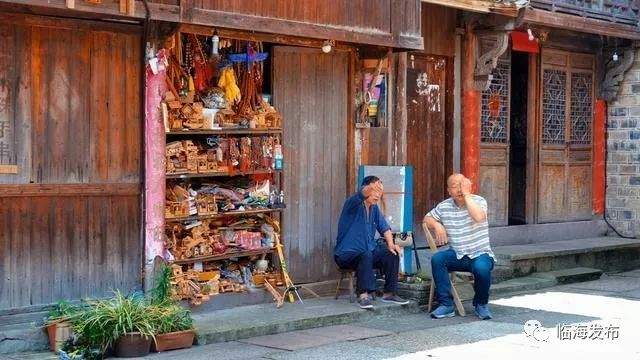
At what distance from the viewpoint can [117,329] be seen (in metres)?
8.06

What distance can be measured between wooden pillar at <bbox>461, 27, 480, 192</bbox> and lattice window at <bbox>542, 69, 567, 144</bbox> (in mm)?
2125

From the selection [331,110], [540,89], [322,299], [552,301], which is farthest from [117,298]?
[540,89]

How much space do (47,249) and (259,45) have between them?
356cm

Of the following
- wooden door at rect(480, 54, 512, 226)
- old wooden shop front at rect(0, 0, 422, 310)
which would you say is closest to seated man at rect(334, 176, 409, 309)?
old wooden shop front at rect(0, 0, 422, 310)

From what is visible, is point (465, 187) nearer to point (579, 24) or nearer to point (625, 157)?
point (579, 24)

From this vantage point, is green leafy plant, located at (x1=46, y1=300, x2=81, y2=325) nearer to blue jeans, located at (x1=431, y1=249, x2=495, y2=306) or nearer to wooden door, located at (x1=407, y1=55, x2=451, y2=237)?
blue jeans, located at (x1=431, y1=249, x2=495, y2=306)

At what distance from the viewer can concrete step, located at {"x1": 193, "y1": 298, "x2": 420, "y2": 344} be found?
8.99 meters

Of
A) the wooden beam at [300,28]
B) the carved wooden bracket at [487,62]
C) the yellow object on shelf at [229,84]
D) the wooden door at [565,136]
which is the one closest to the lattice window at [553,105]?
the wooden door at [565,136]

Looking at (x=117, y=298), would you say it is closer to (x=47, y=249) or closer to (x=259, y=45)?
(x=47, y=249)

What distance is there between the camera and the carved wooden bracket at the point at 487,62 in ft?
45.1

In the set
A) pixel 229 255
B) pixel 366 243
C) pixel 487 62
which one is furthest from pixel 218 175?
pixel 487 62

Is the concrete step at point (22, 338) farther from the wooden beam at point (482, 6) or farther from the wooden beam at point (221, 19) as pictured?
the wooden beam at point (482, 6)

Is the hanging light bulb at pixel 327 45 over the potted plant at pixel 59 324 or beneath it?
over

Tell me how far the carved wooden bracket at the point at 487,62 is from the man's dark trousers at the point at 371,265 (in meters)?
4.48
